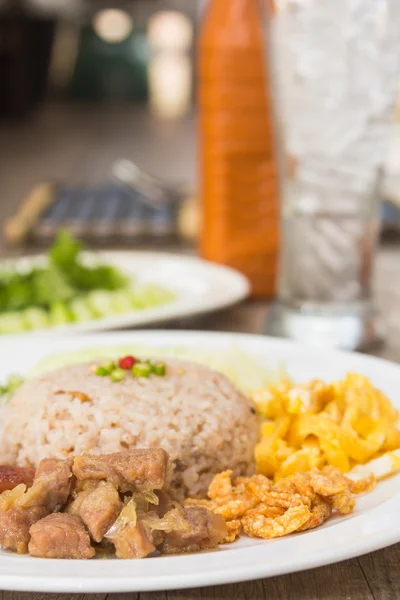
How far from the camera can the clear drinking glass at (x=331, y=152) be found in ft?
5.54

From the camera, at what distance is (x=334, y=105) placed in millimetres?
1737

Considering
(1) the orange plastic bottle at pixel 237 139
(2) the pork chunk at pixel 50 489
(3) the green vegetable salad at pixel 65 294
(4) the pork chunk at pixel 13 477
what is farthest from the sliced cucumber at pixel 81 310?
(2) the pork chunk at pixel 50 489

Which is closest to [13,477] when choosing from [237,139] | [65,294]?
[65,294]

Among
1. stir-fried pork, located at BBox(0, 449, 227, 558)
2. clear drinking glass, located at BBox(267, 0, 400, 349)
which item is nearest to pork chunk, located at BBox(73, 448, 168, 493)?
stir-fried pork, located at BBox(0, 449, 227, 558)

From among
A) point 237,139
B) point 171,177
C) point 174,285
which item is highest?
point 237,139

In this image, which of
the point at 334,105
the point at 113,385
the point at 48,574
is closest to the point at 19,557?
the point at 48,574

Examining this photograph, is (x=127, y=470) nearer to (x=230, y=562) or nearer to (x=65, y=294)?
(x=230, y=562)

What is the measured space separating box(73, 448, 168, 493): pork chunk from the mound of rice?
0.17 m

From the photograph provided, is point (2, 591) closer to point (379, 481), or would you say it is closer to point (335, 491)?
point (335, 491)

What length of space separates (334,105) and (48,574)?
1.15 m

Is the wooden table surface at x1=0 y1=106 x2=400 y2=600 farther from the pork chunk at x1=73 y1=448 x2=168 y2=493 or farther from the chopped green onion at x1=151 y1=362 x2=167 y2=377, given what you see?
the chopped green onion at x1=151 y1=362 x2=167 y2=377

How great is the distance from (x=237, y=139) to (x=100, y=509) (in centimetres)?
140

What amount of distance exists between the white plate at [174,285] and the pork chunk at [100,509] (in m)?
0.83

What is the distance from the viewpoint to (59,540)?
922 mm
